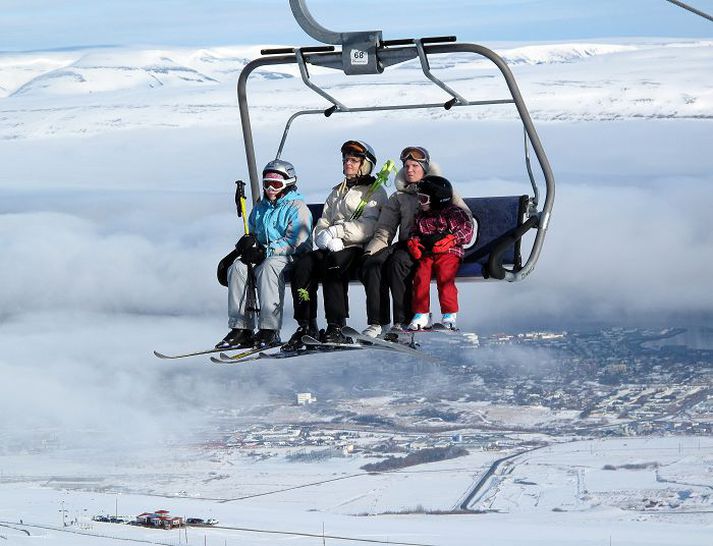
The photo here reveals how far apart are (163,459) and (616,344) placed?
55.6 ft

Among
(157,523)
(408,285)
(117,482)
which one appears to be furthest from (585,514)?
(408,285)

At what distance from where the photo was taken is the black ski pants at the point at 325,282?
9.14 meters

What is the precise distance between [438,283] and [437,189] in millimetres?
522

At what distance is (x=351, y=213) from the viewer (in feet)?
30.6

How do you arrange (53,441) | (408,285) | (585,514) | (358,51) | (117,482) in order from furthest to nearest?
(53,441) < (117,482) < (585,514) < (408,285) < (358,51)

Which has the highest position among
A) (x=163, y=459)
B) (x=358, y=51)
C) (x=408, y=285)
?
(x=358, y=51)

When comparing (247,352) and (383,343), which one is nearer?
(383,343)

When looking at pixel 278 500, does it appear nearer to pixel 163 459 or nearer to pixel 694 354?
pixel 163 459

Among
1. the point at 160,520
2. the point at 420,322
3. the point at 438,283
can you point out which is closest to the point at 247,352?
the point at 420,322

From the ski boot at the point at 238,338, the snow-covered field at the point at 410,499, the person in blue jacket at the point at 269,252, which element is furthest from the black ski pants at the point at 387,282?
the snow-covered field at the point at 410,499

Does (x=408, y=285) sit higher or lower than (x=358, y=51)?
lower

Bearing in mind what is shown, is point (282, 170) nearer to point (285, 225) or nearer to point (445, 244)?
point (285, 225)

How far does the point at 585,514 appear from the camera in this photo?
44.3 meters

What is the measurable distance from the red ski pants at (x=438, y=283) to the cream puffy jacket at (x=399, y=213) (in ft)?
0.83
